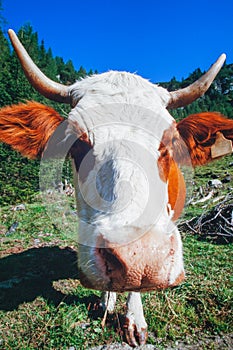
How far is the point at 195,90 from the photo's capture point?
138 inches

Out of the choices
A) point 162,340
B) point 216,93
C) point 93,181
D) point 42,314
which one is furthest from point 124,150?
point 216,93

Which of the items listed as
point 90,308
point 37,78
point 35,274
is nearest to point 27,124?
point 37,78

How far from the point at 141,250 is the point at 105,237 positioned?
9.5 inches

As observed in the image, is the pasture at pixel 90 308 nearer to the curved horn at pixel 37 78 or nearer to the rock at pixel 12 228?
the rock at pixel 12 228

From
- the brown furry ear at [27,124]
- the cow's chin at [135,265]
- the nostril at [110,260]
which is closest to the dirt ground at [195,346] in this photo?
the cow's chin at [135,265]

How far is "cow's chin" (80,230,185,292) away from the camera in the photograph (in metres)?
1.83

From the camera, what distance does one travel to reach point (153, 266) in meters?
1.90

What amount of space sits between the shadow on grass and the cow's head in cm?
172

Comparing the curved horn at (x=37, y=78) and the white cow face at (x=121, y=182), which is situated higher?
the curved horn at (x=37, y=78)

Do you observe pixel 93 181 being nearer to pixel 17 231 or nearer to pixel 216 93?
pixel 17 231

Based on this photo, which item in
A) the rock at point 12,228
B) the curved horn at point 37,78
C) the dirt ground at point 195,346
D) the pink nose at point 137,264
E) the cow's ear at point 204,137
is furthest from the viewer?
the rock at point 12,228

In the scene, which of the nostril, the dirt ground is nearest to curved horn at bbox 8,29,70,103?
the nostril

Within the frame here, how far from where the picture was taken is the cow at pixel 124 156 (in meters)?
1.93

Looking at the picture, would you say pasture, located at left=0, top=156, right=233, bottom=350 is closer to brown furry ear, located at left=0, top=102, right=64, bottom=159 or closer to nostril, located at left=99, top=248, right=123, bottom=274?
nostril, located at left=99, top=248, right=123, bottom=274
